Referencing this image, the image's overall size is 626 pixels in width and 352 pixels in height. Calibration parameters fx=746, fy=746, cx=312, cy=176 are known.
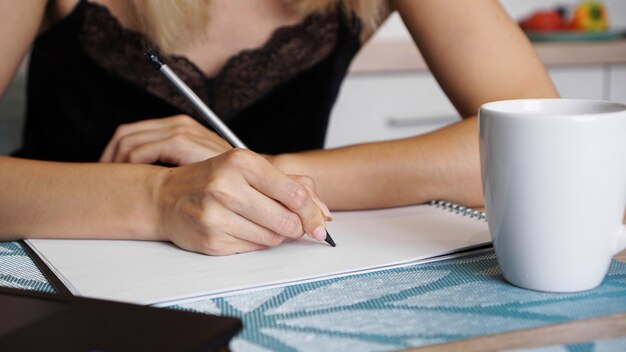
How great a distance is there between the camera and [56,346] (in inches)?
14.6

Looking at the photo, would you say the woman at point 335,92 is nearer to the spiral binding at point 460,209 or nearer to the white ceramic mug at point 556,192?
the spiral binding at point 460,209

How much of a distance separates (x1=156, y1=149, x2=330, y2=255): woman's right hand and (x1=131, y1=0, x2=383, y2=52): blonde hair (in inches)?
17.4

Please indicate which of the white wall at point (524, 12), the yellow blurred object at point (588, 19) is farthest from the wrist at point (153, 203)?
the yellow blurred object at point (588, 19)

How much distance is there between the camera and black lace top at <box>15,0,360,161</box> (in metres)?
1.05

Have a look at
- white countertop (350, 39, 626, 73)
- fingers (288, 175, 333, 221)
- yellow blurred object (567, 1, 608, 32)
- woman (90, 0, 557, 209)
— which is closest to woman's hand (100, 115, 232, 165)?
woman (90, 0, 557, 209)

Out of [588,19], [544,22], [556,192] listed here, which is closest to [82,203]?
[556,192]

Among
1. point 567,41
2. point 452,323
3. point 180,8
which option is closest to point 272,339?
point 452,323

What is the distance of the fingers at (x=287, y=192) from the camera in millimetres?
593

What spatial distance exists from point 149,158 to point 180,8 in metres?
0.31

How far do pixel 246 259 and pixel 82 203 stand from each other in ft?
0.59

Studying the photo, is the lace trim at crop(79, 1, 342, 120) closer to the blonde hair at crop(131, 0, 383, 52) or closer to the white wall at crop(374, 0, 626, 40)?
the blonde hair at crop(131, 0, 383, 52)

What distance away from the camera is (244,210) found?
600 millimetres

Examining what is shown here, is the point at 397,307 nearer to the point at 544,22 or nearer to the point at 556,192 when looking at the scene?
the point at 556,192

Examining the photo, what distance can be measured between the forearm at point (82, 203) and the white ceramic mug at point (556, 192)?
301 millimetres
